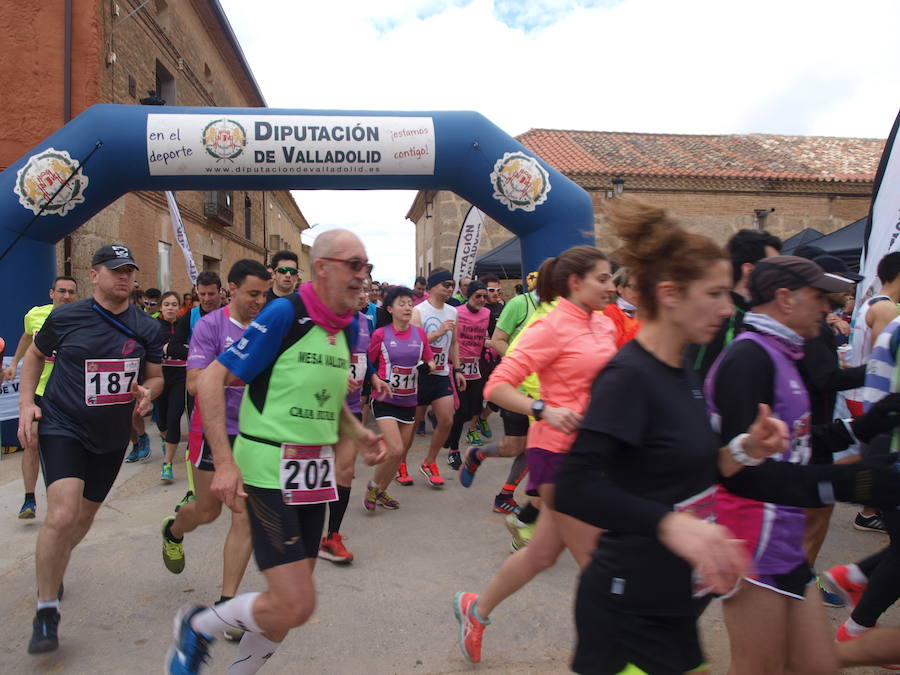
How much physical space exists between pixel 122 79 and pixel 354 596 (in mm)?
11974

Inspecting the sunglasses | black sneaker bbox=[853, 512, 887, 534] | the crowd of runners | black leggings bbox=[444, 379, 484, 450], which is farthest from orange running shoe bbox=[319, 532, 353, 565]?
black sneaker bbox=[853, 512, 887, 534]

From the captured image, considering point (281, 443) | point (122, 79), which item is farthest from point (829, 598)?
point (122, 79)

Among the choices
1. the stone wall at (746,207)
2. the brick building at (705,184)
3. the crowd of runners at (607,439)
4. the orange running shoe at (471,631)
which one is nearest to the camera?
the crowd of runners at (607,439)

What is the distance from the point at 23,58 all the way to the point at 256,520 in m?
11.9

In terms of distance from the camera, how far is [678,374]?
5.51ft

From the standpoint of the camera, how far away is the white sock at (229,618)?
2381 mm

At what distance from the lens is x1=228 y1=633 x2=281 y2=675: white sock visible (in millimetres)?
2455

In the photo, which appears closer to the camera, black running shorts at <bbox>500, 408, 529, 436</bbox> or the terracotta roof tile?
black running shorts at <bbox>500, 408, 529, 436</bbox>

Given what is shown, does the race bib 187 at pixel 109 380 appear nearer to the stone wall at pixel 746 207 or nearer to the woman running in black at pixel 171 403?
the woman running in black at pixel 171 403

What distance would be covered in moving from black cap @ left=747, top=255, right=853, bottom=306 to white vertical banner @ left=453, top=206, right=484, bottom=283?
8.49 m

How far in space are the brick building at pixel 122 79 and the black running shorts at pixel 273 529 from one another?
33.4 feet

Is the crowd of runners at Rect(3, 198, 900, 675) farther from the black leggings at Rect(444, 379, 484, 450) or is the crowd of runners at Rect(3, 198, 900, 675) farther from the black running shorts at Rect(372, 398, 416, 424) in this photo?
the black leggings at Rect(444, 379, 484, 450)

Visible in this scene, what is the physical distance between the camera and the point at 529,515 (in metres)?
4.43

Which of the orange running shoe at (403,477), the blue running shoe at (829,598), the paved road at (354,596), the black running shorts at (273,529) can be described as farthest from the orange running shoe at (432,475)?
the black running shorts at (273,529)
